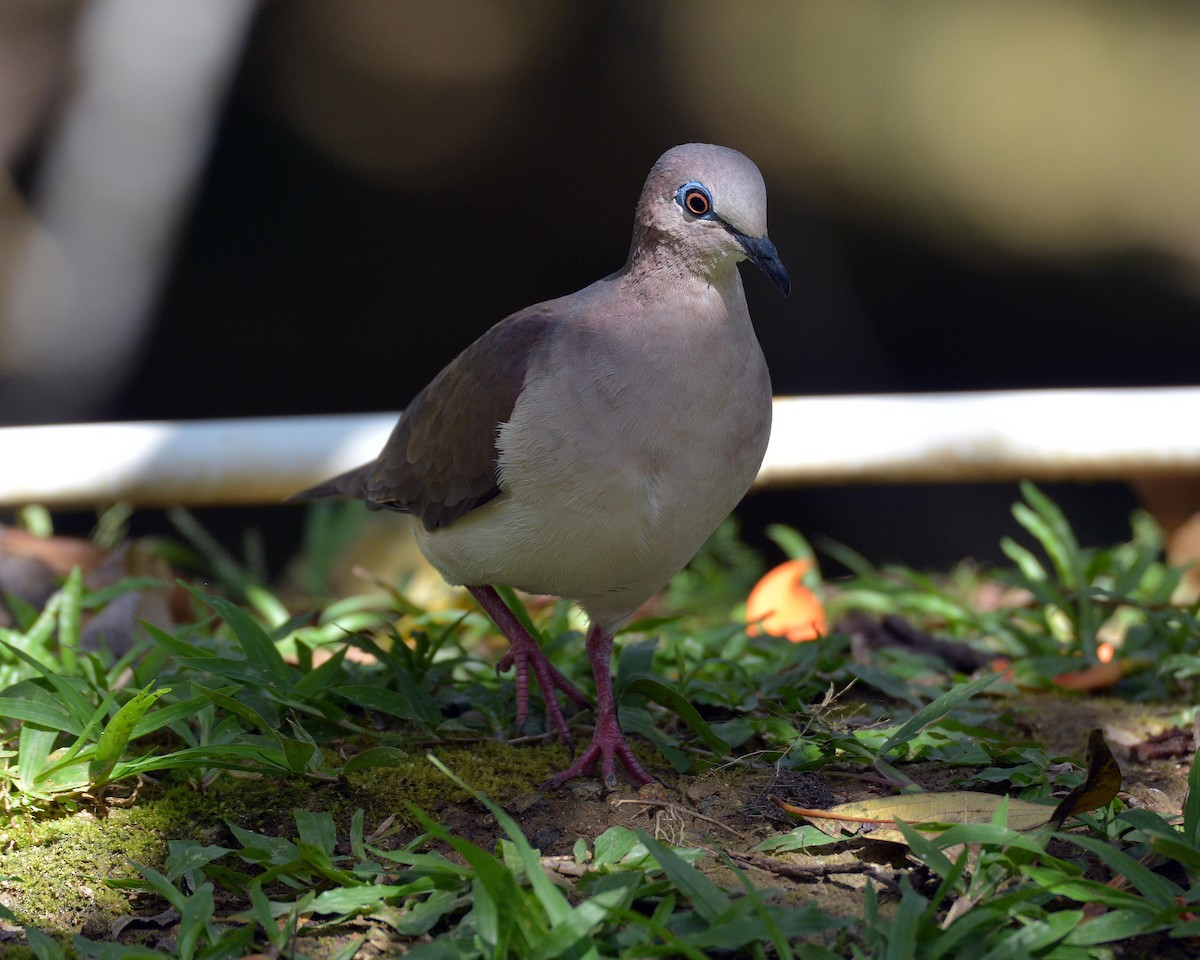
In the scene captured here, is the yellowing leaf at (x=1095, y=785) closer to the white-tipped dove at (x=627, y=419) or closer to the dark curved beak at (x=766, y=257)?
the white-tipped dove at (x=627, y=419)

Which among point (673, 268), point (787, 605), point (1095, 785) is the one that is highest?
point (673, 268)

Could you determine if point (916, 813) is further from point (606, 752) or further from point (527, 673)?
point (527, 673)

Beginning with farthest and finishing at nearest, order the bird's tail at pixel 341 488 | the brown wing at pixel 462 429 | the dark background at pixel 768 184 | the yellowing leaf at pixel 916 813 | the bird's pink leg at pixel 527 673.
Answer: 1. the dark background at pixel 768 184
2. the bird's tail at pixel 341 488
3. the bird's pink leg at pixel 527 673
4. the brown wing at pixel 462 429
5. the yellowing leaf at pixel 916 813

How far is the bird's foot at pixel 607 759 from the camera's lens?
2.85 m

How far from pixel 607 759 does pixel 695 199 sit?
1311 millimetres

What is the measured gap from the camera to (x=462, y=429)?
3230 millimetres

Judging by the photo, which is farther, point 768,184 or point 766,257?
point 768,184

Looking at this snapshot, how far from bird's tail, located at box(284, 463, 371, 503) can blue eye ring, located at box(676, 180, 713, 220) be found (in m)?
1.45

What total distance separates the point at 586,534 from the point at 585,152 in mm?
5473

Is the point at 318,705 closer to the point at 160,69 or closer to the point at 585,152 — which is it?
the point at 160,69

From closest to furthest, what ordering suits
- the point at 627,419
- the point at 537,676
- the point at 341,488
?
1. the point at 627,419
2. the point at 537,676
3. the point at 341,488

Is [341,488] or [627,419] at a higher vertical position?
[627,419]

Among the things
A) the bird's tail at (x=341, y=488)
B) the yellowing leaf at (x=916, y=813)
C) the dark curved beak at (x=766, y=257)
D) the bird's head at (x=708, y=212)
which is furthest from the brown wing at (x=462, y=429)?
the yellowing leaf at (x=916, y=813)

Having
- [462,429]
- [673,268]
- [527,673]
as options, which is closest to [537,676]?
[527,673]
